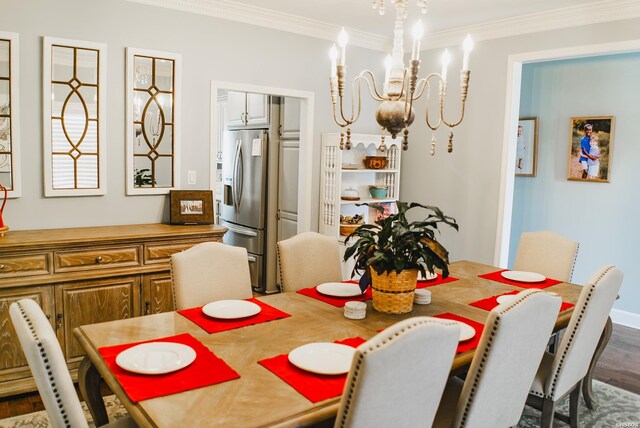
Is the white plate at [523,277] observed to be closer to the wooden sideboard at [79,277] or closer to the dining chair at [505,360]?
the dining chair at [505,360]

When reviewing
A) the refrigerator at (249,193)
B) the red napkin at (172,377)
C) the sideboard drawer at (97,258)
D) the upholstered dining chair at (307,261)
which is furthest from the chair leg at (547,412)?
the refrigerator at (249,193)

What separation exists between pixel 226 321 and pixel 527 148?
155 inches

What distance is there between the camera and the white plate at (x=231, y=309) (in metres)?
2.26

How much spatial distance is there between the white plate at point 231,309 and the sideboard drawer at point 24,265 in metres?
1.35

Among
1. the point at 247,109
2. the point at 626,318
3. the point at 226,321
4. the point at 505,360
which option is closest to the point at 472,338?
the point at 505,360

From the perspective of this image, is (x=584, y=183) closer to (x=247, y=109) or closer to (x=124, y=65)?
(x=247, y=109)

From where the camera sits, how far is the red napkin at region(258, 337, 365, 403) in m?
1.59

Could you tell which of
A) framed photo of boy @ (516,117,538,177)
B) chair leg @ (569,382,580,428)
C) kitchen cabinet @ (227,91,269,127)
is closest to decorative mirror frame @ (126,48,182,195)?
kitchen cabinet @ (227,91,269,127)

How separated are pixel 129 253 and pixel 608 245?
3.96m

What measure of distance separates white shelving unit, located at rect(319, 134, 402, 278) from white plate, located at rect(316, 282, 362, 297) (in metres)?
1.78

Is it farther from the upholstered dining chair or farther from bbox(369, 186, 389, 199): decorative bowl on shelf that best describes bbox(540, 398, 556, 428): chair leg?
bbox(369, 186, 389, 199): decorative bowl on shelf

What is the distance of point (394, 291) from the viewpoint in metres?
2.35

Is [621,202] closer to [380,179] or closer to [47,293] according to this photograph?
[380,179]

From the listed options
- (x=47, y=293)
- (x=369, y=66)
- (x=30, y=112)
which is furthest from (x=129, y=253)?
(x=369, y=66)
